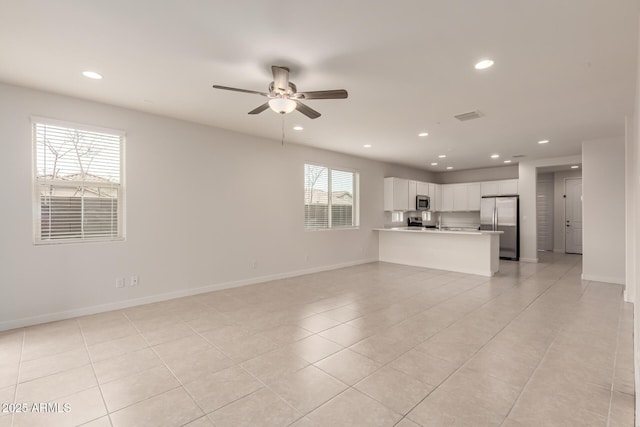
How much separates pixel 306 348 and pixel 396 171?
696 centimetres

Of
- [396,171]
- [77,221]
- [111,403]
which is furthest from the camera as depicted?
[396,171]

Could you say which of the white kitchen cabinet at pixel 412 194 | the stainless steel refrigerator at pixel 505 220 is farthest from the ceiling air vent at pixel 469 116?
the stainless steel refrigerator at pixel 505 220

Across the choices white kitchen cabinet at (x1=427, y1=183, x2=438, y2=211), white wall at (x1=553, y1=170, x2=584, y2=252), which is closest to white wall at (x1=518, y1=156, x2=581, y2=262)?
white kitchen cabinet at (x1=427, y1=183, x2=438, y2=211)

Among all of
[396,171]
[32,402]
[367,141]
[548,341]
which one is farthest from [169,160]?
[396,171]

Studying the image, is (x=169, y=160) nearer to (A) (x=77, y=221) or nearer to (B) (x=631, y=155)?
(A) (x=77, y=221)

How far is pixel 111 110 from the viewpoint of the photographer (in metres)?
3.99

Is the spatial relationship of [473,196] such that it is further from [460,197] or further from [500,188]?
[500,188]

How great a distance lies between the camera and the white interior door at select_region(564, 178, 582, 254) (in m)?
9.10

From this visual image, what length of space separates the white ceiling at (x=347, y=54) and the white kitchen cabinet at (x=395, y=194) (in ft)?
12.1

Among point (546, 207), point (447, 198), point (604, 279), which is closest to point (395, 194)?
point (447, 198)

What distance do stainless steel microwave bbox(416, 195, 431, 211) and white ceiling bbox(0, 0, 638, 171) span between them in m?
4.52

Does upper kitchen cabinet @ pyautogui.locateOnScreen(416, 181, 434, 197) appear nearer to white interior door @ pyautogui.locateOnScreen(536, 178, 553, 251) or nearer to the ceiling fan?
white interior door @ pyautogui.locateOnScreen(536, 178, 553, 251)

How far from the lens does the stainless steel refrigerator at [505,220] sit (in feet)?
26.6

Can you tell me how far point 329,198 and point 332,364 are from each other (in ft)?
15.5
